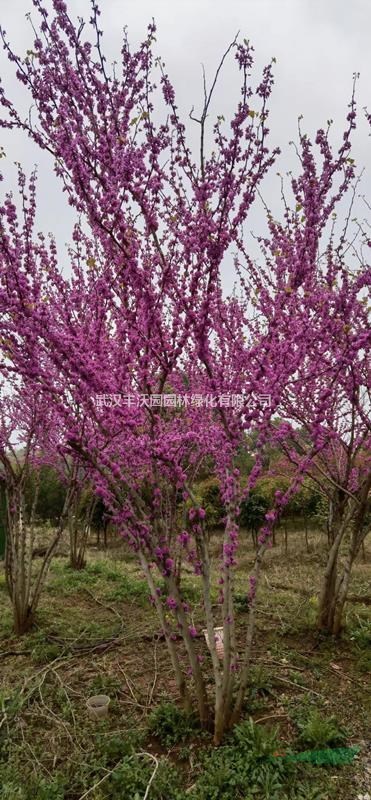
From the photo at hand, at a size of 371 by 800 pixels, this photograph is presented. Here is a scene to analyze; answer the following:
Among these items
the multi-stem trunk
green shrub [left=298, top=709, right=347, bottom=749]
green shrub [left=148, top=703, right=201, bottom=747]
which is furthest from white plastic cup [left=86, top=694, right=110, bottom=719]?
the multi-stem trunk

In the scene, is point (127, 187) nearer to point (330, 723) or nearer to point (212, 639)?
point (212, 639)

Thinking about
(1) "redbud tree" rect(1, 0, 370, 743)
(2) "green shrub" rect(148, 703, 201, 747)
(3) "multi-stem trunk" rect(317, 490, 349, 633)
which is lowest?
(2) "green shrub" rect(148, 703, 201, 747)

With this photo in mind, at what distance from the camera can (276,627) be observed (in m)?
5.05

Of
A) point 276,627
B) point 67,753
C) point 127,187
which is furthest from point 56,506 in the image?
point 127,187

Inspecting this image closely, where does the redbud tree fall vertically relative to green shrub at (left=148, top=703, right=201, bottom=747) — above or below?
above

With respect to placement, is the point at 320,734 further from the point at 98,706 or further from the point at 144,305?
the point at 144,305

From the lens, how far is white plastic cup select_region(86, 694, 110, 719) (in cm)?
343

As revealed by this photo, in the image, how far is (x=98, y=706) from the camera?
347 cm

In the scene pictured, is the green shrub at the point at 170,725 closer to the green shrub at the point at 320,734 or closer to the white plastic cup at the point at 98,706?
the white plastic cup at the point at 98,706

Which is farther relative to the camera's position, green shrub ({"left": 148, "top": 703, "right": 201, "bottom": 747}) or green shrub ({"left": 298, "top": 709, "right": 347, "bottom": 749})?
green shrub ({"left": 148, "top": 703, "right": 201, "bottom": 747})

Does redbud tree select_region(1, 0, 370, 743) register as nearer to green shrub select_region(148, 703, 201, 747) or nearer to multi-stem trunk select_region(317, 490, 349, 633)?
green shrub select_region(148, 703, 201, 747)

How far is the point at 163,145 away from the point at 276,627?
4.65 metres

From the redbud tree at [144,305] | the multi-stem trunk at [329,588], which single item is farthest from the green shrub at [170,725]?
the multi-stem trunk at [329,588]

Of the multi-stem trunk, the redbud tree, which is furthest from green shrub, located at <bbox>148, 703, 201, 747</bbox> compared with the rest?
the multi-stem trunk
